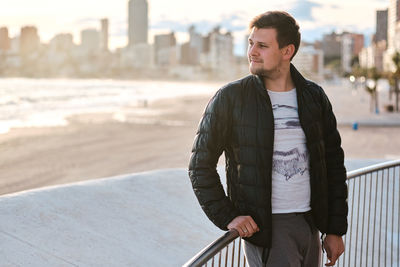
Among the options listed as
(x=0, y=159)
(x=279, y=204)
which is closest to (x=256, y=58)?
(x=279, y=204)

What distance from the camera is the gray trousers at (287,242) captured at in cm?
252

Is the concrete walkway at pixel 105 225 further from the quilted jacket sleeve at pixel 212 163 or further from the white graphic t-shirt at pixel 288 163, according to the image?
the white graphic t-shirt at pixel 288 163

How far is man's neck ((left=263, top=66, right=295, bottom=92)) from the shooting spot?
261 cm

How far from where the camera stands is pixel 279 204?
2.50 meters

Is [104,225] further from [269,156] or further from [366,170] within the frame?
[269,156]

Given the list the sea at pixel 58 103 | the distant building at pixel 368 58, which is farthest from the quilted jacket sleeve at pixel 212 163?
the distant building at pixel 368 58

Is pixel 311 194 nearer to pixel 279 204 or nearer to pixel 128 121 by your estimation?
pixel 279 204

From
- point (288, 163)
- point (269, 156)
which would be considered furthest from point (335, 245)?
point (269, 156)

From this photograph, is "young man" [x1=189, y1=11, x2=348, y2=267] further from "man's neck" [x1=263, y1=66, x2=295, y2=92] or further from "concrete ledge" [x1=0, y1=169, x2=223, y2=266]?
"concrete ledge" [x1=0, y1=169, x2=223, y2=266]

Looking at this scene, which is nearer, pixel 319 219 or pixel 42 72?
→ pixel 319 219

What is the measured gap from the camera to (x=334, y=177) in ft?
9.06

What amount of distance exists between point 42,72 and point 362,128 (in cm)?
17505

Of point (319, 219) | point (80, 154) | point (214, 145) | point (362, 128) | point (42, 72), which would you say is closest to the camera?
point (214, 145)

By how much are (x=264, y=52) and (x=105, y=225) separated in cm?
386
